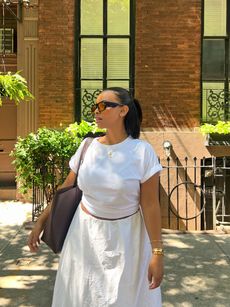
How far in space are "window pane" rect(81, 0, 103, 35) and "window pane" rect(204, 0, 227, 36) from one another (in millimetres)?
2110

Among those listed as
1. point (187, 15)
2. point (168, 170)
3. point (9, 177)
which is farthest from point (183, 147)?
point (9, 177)

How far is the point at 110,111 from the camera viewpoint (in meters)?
2.74

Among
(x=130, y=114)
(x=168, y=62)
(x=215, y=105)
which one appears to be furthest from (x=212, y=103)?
(x=130, y=114)

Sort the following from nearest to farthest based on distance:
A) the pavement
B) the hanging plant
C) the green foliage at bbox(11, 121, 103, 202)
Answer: the hanging plant < the pavement < the green foliage at bbox(11, 121, 103, 202)

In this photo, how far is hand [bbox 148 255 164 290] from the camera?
2616 mm

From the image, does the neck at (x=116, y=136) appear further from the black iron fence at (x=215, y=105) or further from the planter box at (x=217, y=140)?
the black iron fence at (x=215, y=105)

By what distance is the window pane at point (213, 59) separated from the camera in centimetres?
963

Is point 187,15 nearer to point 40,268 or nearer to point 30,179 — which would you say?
point 30,179

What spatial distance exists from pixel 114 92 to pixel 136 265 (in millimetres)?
990

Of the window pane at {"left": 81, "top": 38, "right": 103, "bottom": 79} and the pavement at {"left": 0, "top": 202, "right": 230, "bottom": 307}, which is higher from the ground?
the window pane at {"left": 81, "top": 38, "right": 103, "bottom": 79}

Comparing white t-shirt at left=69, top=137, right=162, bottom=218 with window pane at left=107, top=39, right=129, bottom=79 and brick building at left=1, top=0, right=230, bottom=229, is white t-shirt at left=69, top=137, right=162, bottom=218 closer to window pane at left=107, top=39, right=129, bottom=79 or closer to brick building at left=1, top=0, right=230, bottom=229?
brick building at left=1, top=0, right=230, bottom=229

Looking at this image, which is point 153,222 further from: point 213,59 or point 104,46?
point 213,59

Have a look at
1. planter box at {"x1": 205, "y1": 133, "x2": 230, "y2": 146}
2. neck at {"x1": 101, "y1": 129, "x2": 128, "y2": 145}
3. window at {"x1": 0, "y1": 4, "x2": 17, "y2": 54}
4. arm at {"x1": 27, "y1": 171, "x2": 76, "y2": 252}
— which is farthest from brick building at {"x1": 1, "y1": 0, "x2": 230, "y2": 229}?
neck at {"x1": 101, "y1": 129, "x2": 128, "y2": 145}

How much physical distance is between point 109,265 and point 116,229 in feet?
0.68
